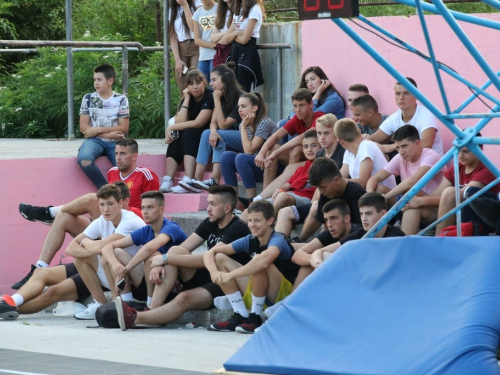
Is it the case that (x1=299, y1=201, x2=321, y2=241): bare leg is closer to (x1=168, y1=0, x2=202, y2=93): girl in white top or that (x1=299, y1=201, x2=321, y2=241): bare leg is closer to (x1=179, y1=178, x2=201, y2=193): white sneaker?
(x1=179, y1=178, x2=201, y2=193): white sneaker

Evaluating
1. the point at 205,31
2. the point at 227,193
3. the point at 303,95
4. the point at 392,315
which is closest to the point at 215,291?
the point at 227,193

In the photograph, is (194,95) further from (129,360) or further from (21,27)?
(21,27)

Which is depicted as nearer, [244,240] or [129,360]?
[129,360]

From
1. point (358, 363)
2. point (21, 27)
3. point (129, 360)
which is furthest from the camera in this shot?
point (21, 27)

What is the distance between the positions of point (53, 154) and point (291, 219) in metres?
3.71

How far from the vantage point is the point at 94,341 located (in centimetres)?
795

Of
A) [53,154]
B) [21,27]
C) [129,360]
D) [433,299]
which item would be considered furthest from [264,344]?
[21,27]

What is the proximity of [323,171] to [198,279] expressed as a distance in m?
1.54

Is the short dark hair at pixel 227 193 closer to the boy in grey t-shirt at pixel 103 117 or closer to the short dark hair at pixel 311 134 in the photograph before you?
the short dark hair at pixel 311 134

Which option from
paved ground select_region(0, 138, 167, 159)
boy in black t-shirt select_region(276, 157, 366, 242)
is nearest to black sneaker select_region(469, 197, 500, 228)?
boy in black t-shirt select_region(276, 157, 366, 242)

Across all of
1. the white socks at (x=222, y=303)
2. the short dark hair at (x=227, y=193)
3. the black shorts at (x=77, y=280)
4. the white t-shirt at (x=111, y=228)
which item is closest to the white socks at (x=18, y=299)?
the black shorts at (x=77, y=280)

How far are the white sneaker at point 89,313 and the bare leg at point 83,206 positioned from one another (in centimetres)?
123

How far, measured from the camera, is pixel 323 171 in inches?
331

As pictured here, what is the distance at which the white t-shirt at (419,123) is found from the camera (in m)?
9.25
